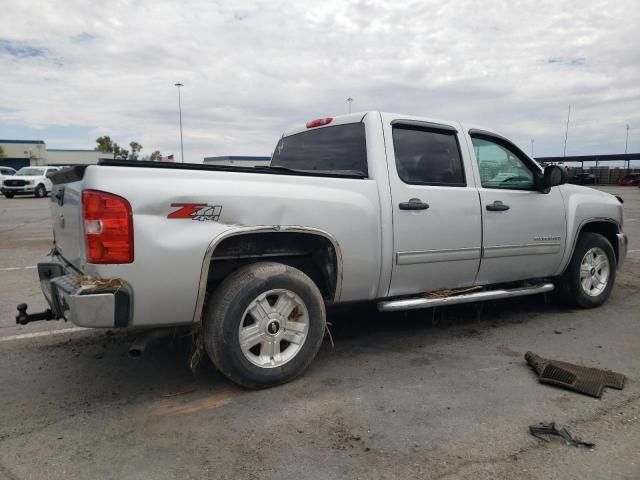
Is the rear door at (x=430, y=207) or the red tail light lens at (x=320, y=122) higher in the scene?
the red tail light lens at (x=320, y=122)

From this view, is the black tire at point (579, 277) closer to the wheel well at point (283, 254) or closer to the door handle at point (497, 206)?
the door handle at point (497, 206)

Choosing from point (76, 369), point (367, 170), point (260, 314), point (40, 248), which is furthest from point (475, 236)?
point (40, 248)

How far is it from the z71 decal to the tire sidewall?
12.6 feet

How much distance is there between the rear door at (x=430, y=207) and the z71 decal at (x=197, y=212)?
138 cm

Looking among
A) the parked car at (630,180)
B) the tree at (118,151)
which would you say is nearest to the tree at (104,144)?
the tree at (118,151)

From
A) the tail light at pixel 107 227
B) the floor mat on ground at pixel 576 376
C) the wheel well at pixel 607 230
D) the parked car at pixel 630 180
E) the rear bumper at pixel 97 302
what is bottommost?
the floor mat on ground at pixel 576 376

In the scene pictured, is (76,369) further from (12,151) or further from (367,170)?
(12,151)

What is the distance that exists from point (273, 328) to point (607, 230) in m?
4.15

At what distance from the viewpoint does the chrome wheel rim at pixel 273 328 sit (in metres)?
3.27

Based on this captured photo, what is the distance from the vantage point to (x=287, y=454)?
2619 mm

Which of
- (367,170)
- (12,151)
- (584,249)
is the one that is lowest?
(584,249)

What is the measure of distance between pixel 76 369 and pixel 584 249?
481 centimetres

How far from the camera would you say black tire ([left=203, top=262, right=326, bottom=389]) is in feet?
10.4

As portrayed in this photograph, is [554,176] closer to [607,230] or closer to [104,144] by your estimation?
[607,230]
